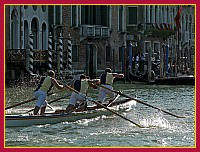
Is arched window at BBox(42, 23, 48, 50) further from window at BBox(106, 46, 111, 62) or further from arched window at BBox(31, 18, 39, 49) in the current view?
window at BBox(106, 46, 111, 62)

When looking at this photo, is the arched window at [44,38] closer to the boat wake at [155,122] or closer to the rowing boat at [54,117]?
the rowing boat at [54,117]

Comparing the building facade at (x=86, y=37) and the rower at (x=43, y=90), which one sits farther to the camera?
the building facade at (x=86, y=37)

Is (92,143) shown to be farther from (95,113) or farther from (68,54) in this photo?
(68,54)

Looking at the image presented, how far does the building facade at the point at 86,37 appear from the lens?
65.1 ft

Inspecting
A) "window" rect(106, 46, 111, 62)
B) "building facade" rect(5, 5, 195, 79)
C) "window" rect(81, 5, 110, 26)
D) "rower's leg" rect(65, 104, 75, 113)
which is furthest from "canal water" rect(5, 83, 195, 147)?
"window" rect(106, 46, 111, 62)

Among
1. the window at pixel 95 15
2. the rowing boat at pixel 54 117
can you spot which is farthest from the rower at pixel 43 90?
the window at pixel 95 15

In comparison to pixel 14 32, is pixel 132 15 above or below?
above

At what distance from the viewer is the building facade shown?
1983 centimetres

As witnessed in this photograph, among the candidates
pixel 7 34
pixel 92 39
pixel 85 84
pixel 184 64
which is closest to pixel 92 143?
pixel 85 84

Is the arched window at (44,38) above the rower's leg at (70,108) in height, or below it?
above

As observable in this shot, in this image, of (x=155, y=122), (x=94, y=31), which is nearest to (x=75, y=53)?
(x=94, y=31)

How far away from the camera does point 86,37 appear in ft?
84.5

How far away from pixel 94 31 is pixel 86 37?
0.52 m

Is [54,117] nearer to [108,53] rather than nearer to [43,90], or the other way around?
[43,90]
